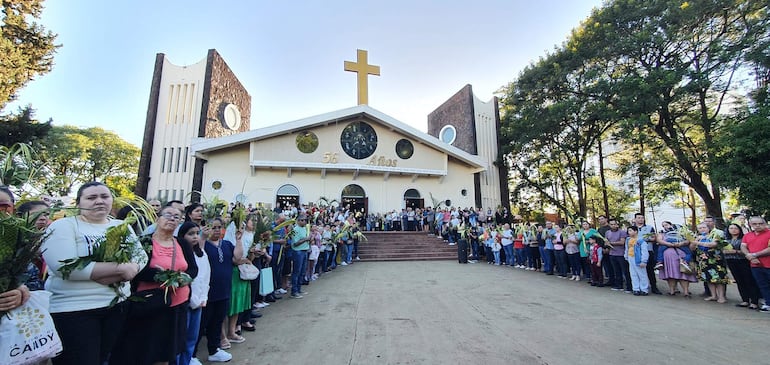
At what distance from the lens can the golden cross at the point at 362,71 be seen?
53.4 feet

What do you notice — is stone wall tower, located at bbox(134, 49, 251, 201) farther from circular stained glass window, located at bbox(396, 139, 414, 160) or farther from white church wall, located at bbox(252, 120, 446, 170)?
circular stained glass window, located at bbox(396, 139, 414, 160)

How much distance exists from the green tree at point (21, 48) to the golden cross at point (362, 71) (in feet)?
40.9

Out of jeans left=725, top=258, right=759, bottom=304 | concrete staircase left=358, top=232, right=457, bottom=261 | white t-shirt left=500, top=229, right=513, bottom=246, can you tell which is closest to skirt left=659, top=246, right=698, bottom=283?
jeans left=725, top=258, right=759, bottom=304

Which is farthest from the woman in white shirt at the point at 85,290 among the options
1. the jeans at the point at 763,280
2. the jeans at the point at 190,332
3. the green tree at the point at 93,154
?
the green tree at the point at 93,154

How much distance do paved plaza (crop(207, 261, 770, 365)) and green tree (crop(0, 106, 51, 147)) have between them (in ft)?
44.5

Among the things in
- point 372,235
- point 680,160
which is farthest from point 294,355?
point 680,160

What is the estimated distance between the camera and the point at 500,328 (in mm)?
3908

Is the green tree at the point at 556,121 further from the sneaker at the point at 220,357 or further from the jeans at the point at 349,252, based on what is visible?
the sneaker at the point at 220,357

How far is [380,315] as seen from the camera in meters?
4.53

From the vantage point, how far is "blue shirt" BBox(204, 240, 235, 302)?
9.77ft

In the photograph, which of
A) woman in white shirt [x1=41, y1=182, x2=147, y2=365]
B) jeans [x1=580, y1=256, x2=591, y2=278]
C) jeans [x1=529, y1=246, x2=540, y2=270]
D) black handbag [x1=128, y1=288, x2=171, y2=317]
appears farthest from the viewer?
jeans [x1=529, y1=246, x2=540, y2=270]

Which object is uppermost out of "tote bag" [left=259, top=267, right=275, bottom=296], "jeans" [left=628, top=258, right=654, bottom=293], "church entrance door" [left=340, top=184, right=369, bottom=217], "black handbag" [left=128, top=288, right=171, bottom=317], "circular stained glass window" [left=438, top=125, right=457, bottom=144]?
"circular stained glass window" [left=438, top=125, right=457, bottom=144]

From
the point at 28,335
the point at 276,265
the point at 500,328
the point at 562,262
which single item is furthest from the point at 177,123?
the point at 562,262

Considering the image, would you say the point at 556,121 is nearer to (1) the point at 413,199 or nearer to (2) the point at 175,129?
(1) the point at 413,199
